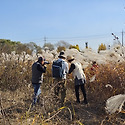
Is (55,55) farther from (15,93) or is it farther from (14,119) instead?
(14,119)

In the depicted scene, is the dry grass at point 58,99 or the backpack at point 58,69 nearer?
the dry grass at point 58,99

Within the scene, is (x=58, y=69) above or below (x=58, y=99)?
above

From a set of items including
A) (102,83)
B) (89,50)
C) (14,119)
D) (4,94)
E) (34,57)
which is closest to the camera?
(14,119)

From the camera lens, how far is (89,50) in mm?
7332

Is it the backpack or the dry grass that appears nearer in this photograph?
the dry grass

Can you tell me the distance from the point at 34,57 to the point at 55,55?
97 cm

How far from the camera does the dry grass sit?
463cm

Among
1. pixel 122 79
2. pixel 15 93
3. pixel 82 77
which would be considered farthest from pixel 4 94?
pixel 122 79

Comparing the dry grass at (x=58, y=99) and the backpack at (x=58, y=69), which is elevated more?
the backpack at (x=58, y=69)

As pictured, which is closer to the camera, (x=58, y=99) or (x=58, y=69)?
(x=58, y=69)

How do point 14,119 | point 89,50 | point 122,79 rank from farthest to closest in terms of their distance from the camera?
point 89,50 < point 122,79 < point 14,119

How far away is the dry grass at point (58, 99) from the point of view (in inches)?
182

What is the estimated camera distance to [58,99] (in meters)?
5.90

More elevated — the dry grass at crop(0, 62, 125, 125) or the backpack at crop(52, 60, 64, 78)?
the backpack at crop(52, 60, 64, 78)
